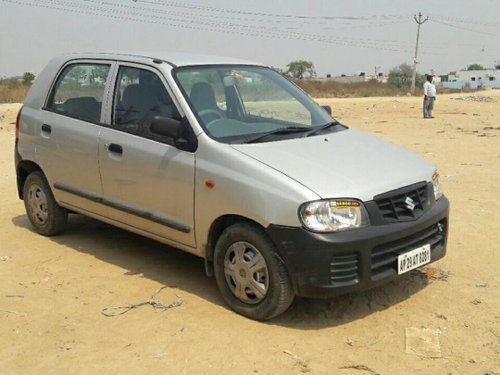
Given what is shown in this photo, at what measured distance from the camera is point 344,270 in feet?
12.6

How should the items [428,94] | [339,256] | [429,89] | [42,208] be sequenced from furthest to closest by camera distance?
[428,94]
[429,89]
[42,208]
[339,256]

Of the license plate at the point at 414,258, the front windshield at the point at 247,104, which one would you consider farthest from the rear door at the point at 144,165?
the license plate at the point at 414,258

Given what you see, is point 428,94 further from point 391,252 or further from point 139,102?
Answer: point 391,252

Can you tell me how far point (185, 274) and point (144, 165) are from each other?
3.50ft

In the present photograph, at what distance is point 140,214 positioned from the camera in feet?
16.0

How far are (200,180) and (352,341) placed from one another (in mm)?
1549

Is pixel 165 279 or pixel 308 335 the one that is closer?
pixel 308 335

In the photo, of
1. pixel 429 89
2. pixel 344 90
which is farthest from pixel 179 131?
pixel 344 90

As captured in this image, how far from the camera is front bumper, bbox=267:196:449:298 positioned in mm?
3756

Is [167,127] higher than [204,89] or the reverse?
the reverse

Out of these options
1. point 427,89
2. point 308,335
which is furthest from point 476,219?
point 427,89

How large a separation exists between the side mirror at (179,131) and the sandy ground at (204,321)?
1193mm

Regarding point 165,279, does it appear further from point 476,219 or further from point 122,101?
point 476,219

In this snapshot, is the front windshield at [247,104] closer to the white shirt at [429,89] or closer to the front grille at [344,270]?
the front grille at [344,270]
